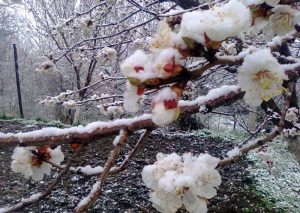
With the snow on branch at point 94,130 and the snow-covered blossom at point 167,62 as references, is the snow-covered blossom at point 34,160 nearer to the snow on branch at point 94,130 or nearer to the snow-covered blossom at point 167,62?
the snow on branch at point 94,130

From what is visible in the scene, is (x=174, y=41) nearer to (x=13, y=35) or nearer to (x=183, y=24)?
(x=183, y=24)

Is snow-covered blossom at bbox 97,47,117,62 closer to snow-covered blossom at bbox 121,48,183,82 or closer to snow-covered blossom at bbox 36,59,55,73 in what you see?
snow-covered blossom at bbox 36,59,55,73

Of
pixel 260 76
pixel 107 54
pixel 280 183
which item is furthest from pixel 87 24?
pixel 280 183

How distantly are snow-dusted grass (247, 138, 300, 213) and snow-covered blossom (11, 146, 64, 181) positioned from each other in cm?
363

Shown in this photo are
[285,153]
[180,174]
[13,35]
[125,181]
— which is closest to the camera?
[180,174]

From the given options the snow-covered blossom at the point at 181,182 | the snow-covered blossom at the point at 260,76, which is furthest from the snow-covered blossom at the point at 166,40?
the snow-covered blossom at the point at 181,182

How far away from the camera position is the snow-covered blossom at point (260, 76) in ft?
2.49

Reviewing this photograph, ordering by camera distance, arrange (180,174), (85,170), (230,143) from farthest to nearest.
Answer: (230,143) < (85,170) < (180,174)

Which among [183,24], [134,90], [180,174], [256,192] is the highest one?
[183,24]

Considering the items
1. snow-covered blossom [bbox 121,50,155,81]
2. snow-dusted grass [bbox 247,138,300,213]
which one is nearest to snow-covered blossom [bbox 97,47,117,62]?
Answer: snow-dusted grass [bbox 247,138,300,213]

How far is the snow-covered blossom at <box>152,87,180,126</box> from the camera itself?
0.67m

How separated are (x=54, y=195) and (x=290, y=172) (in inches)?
159

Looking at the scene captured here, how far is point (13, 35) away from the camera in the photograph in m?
17.0

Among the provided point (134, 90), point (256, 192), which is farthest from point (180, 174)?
point (256, 192)
